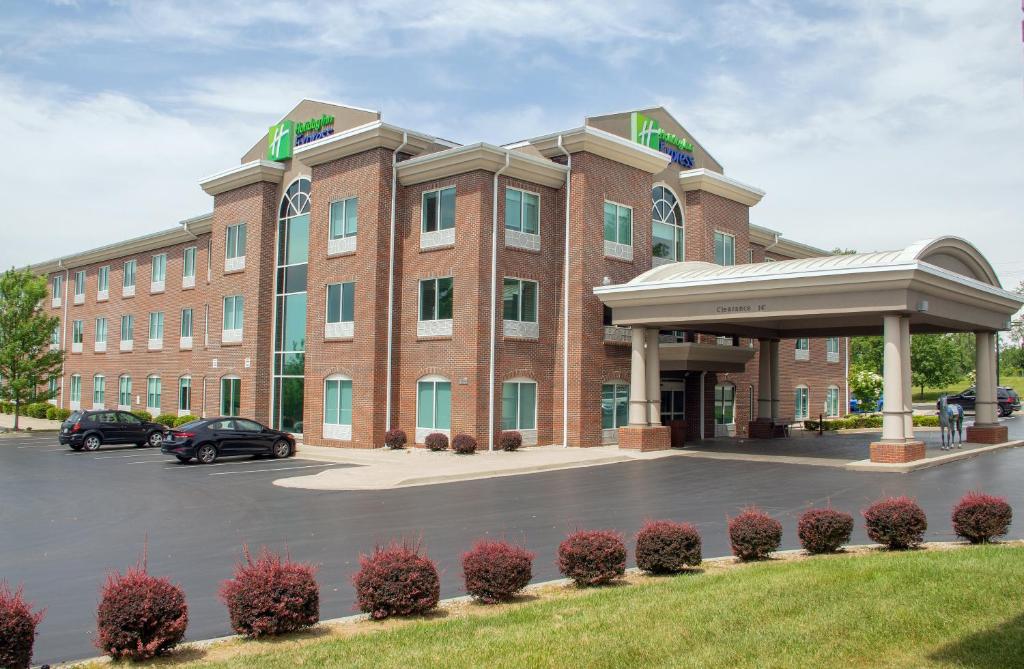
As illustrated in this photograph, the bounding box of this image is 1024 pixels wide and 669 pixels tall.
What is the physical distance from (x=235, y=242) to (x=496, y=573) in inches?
1245

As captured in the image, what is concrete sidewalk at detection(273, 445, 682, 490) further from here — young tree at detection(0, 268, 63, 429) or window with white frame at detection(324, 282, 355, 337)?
young tree at detection(0, 268, 63, 429)

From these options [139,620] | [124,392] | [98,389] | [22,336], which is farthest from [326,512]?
[98,389]

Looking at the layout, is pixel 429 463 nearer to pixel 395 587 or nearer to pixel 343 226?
pixel 343 226

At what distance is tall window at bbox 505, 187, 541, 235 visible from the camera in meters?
30.1

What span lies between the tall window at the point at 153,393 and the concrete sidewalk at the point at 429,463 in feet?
55.6

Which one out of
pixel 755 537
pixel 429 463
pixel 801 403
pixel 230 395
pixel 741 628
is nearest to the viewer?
pixel 741 628

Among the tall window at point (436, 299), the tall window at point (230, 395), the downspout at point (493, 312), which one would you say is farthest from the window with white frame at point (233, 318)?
the downspout at point (493, 312)

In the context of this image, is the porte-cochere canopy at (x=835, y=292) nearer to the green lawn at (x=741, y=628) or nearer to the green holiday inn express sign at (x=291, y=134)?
the green holiday inn express sign at (x=291, y=134)

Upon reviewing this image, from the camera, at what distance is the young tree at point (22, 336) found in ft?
146

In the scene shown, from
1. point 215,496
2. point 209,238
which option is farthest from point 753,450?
point 209,238

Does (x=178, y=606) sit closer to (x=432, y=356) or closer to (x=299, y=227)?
(x=432, y=356)

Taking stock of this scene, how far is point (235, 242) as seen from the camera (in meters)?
37.5

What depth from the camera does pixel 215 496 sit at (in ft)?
62.6

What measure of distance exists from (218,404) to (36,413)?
21.5m
